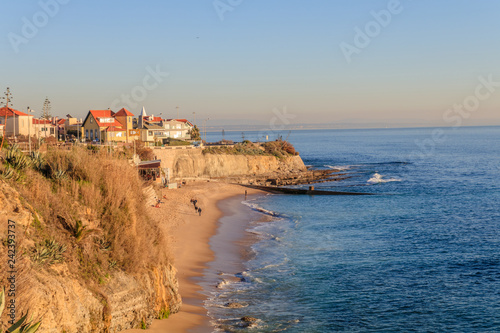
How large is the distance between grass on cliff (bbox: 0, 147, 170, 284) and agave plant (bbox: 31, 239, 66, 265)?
3 cm

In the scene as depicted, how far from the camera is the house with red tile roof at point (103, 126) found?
7419 centimetres

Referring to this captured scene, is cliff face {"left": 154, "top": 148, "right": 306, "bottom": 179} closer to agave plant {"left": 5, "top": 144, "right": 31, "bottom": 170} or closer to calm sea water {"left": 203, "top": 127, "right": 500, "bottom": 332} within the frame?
calm sea water {"left": 203, "top": 127, "right": 500, "bottom": 332}

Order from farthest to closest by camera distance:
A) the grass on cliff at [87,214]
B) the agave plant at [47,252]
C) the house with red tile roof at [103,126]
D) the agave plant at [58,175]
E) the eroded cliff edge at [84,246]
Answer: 1. the house with red tile roof at [103,126]
2. the agave plant at [58,175]
3. the grass on cliff at [87,214]
4. the agave plant at [47,252]
5. the eroded cliff edge at [84,246]

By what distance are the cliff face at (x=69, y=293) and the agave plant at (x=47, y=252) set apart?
0.62 feet

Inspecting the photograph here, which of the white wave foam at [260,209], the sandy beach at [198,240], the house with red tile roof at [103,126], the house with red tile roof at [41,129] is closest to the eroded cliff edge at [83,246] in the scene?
the sandy beach at [198,240]

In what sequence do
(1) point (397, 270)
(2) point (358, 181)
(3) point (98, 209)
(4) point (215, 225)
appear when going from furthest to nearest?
(2) point (358, 181) < (4) point (215, 225) < (1) point (397, 270) < (3) point (98, 209)

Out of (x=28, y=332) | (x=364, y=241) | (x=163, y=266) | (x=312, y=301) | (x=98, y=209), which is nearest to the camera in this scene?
(x=28, y=332)

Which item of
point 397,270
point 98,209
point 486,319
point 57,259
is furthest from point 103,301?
point 397,270

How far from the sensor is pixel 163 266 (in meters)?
19.8

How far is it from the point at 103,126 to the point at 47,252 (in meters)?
63.0

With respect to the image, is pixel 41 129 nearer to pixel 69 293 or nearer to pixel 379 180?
pixel 379 180

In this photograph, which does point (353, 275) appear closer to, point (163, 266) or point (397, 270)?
point (397, 270)

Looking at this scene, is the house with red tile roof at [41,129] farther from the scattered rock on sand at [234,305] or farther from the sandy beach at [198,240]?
the scattered rock on sand at [234,305]

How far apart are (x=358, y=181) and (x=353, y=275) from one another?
5561 centimetres
